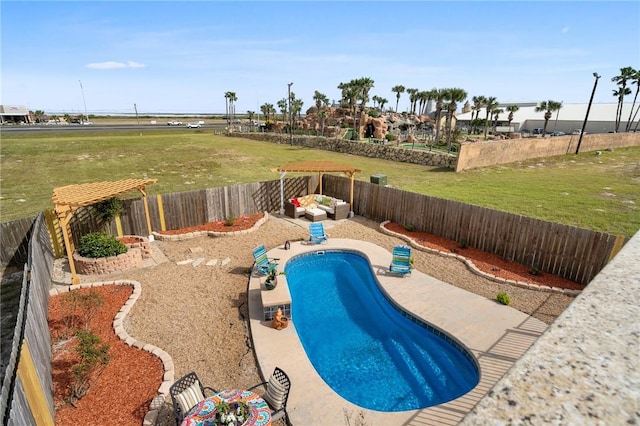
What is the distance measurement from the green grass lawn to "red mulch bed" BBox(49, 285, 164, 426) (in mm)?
12080

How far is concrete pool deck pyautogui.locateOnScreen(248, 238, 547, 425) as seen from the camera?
6.51m

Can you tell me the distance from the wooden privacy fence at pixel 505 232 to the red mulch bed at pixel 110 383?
39.9ft

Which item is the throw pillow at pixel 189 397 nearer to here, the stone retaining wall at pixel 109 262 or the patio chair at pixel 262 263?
the patio chair at pixel 262 263

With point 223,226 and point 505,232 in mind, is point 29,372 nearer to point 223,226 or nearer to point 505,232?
point 223,226

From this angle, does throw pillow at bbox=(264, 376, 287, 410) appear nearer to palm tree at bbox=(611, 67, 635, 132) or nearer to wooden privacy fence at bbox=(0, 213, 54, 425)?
Result: wooden privacy fence at bbox=(0, 213, 54, 425)

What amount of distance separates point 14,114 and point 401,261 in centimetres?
12718

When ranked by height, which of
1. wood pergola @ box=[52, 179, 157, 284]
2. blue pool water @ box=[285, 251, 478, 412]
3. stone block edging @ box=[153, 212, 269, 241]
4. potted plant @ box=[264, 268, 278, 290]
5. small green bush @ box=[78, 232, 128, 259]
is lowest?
blue pool water @ box=[285, 251, 478, 412]

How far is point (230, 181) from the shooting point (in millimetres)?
25578

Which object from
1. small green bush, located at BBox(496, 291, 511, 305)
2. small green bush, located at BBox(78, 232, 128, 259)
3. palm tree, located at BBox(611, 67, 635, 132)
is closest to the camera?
small green bush, located at BBox(496, 291, 511, 305)

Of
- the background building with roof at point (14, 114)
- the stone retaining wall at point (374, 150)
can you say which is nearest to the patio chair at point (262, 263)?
the stone retaining wall at point (374, 150)

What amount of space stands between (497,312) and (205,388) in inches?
319

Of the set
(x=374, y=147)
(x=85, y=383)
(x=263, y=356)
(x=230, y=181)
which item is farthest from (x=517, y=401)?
(x=374, y=147)

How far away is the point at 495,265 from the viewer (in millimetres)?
12578

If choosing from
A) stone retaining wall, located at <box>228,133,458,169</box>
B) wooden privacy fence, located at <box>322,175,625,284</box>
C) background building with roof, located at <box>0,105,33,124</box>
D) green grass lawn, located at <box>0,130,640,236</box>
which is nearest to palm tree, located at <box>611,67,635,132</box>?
green grass lawn, located at <box>0,130,640,236</box>
